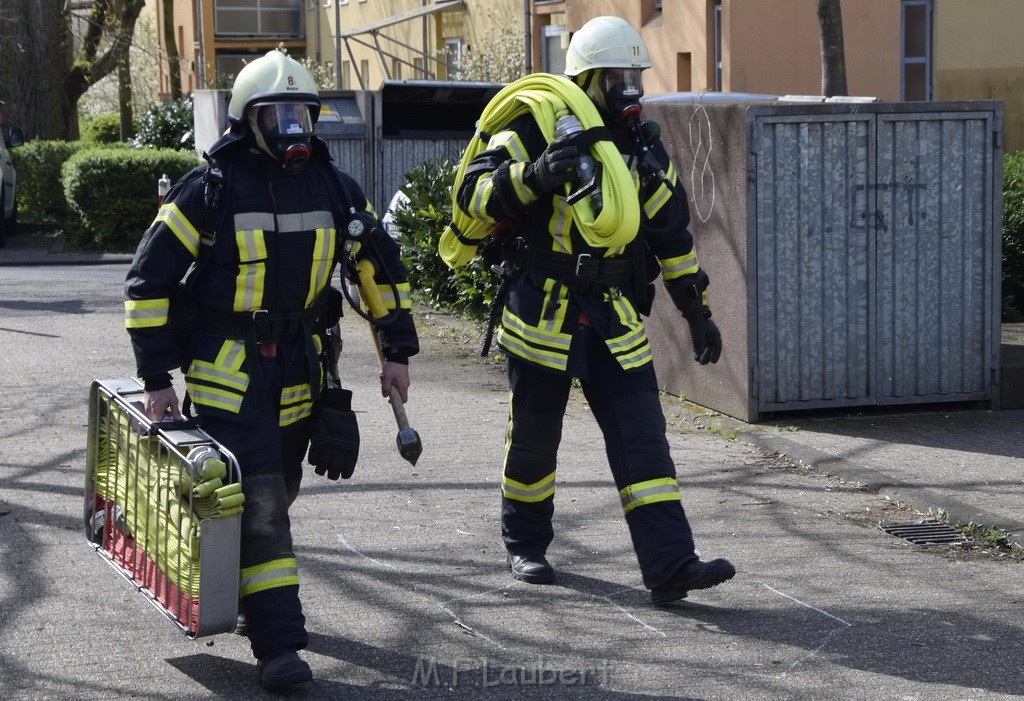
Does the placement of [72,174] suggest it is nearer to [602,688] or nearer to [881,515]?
[881,515]

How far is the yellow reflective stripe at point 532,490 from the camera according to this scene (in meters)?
5.48

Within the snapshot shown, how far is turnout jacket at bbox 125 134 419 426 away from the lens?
4402mm

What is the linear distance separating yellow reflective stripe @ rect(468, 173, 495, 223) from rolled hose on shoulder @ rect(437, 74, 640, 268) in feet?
0.33

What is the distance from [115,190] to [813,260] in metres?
11.8

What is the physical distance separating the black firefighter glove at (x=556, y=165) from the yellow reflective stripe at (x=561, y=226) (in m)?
0.21

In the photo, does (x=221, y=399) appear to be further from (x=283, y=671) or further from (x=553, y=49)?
(x=553, y=49)

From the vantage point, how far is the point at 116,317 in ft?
41.1

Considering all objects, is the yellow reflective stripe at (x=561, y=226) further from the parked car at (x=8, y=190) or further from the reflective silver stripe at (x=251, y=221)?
the parked car at (x=8, y=190)

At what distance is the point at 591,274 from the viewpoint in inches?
205

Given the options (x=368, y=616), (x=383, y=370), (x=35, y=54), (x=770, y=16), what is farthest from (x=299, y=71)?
(x=35, y=54)

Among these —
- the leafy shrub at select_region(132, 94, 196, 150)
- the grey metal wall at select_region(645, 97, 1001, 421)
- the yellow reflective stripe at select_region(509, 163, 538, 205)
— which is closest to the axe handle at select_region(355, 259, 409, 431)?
the yellow reflective stripe at select_region(509, 163, 538, 205)

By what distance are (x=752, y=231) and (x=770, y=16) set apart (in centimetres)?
1376

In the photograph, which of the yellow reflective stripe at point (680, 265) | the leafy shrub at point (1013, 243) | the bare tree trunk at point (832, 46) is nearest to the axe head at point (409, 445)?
the yellow reflective stripe at point (680, 265)

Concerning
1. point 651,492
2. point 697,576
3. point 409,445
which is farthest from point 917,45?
point 409,445
